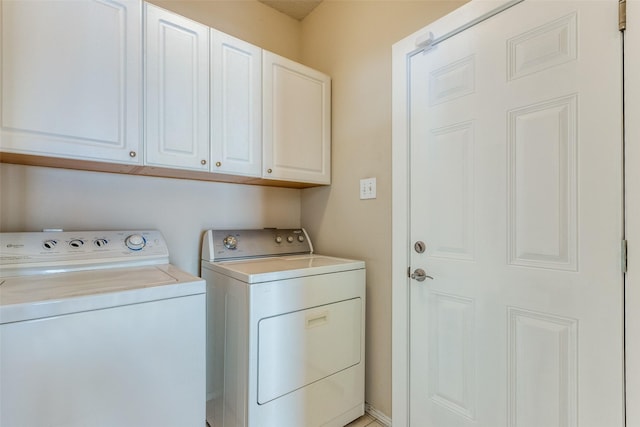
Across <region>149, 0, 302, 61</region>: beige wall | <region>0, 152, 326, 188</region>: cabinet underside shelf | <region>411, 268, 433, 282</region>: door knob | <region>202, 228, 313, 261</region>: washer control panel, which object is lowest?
<region>411, 268, 433, 282</region>: door knob

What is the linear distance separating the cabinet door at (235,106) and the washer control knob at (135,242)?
528mm

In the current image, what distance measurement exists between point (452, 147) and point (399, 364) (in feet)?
3.73

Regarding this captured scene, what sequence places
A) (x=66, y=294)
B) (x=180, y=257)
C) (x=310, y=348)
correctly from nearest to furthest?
1. (x=66, y=294)
2. (x=310, y=348)
3. (x=180, y=257)

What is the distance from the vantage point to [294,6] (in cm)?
218

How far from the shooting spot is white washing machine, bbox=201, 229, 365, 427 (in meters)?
1.29

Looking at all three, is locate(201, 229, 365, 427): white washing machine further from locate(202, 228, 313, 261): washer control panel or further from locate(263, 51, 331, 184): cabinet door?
locate(263, 51, 331, 184): cabinet door

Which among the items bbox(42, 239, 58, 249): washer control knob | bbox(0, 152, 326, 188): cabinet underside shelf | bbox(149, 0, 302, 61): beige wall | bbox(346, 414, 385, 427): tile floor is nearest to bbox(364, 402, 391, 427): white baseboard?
bbox(346, 414, 385, 427): tile floor

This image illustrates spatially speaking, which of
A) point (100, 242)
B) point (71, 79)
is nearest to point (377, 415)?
point (100, 242)

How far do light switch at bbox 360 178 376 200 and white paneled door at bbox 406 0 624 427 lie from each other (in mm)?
278

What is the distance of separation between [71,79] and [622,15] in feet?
6.51

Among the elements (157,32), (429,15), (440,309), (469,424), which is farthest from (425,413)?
(157,32)

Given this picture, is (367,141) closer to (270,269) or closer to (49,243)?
(270,269)

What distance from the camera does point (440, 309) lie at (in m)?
1.38

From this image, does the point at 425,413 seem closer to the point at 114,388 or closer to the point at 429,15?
the point at 114,388
